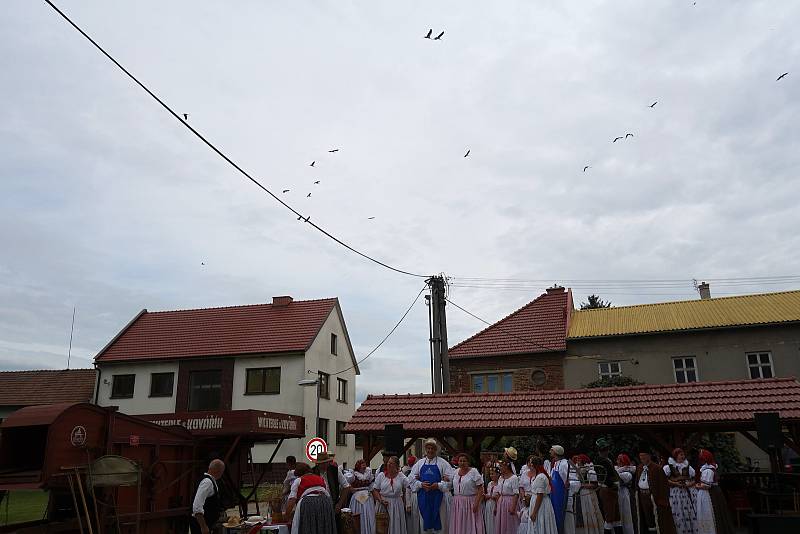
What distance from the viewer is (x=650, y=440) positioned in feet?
53.8

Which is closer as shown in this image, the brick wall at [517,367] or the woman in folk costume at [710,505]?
the woman in folk costume at [710,505]

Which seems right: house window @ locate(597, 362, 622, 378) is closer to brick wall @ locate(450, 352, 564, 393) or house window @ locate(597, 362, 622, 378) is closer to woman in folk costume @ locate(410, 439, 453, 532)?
brick wall @ locate(450, 352, 564, 393)

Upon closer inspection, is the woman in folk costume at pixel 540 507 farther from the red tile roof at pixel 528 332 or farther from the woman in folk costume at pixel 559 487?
the red tile roof at pixel 528 332

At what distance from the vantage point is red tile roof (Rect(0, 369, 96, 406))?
3684cm

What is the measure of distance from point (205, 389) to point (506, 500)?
23.7m

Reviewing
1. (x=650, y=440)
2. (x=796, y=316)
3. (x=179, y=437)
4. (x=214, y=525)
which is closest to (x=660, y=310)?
(x=796, y=316)

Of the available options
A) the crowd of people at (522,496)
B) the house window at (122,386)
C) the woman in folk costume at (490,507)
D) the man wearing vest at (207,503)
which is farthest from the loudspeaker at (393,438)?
the house window at (122,386)

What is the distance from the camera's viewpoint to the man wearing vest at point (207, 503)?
8.70m

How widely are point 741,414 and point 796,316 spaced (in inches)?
559

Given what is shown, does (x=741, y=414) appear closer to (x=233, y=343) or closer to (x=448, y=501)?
(x=448, y=501)

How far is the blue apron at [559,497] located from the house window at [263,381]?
20493 millimetres

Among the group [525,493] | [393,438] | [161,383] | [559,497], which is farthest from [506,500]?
[161,383]

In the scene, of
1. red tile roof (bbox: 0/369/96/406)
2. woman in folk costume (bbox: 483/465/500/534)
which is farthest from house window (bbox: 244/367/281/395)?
woman in folk costume (bbox: 483/465/500/534)

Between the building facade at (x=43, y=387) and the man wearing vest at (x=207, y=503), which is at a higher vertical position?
the building facade at (x=43, y=387)
